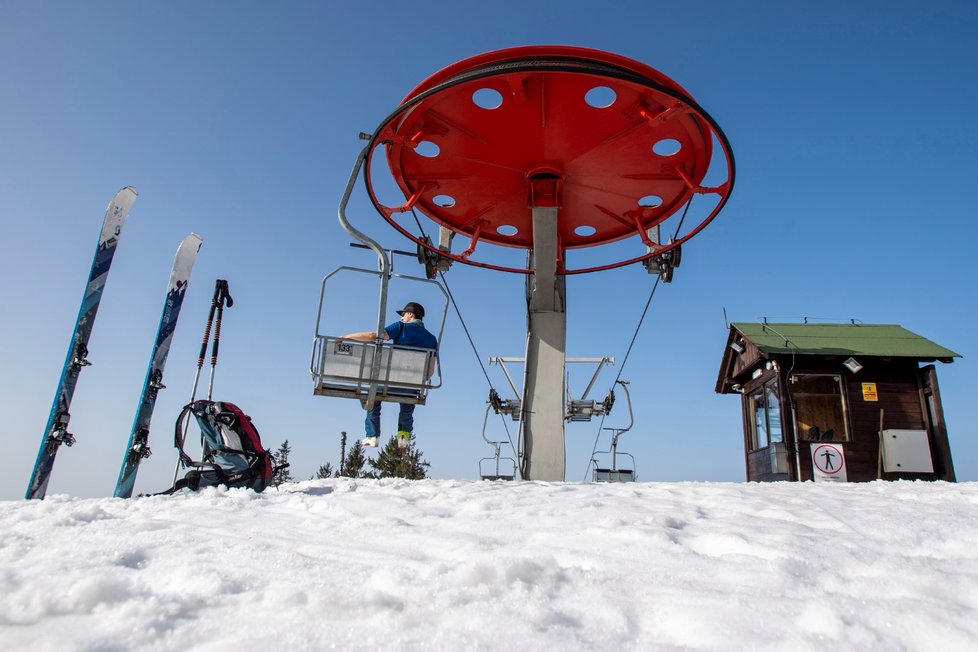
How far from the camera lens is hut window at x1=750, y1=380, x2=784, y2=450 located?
1409 centimetres

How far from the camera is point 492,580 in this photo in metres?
1.75

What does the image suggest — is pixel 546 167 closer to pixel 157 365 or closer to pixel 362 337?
pixel 362 337

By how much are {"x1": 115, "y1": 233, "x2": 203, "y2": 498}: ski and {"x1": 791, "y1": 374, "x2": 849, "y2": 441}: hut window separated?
12.5 m

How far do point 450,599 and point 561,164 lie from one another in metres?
5.43

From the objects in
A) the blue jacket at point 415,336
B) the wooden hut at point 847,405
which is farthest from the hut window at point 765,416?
the blue jacket at point 415,336

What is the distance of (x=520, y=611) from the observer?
5.08 ft

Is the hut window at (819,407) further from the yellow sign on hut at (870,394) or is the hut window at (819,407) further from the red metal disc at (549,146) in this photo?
the red metal disc at (549,146)

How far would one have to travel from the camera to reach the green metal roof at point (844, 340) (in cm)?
1383

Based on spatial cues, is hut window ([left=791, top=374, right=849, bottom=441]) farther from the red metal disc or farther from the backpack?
the backpack

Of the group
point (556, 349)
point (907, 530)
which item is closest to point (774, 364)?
point (556, 349)

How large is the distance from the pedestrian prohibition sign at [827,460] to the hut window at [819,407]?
0.86 metres

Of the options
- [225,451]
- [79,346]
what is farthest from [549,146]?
[79,346]

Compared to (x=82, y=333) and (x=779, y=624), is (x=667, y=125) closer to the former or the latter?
(x=779, y=624)

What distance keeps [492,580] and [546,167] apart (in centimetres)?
527
